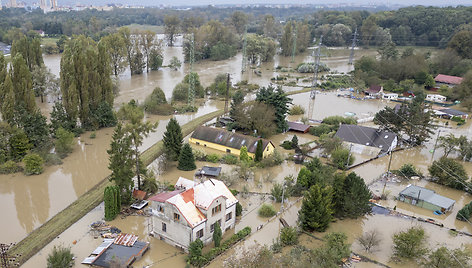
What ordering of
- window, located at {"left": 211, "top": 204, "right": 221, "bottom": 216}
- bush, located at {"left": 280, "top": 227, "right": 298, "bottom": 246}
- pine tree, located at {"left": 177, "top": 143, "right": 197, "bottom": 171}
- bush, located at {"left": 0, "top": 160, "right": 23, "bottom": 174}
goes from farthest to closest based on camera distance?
pine tree, located at {"left": 177, "top": 143, "right": 197, "bottom": 171}, bush, located at {"left": 0, "top": 160, "right": 23, "bottom": 174}, bush, located at {"left": 280, "top": 227, "right": 298, "bottom": 246}, window, located at {"left": 211, "top": 204, "right": 221, "bottom": 216}

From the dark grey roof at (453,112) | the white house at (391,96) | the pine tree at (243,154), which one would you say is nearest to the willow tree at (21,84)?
the pine tree at (243,154)

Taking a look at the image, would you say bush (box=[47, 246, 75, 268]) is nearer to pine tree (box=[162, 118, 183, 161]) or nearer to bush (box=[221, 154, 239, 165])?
pine tree (box=[162, 118, 183, 161])

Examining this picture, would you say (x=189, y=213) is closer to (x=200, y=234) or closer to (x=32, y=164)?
(x=200, y=234)

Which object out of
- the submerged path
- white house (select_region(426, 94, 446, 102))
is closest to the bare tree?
the submerged path

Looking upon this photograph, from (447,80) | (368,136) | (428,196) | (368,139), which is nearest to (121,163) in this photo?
(428,196)

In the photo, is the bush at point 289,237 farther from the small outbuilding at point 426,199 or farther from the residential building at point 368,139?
the residential building at point 368,139

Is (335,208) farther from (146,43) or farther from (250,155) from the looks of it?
(146,43)

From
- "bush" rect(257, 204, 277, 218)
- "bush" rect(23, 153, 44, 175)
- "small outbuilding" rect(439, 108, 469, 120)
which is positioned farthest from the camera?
"small outbuilding" rect(439, 108, 469, 120)
